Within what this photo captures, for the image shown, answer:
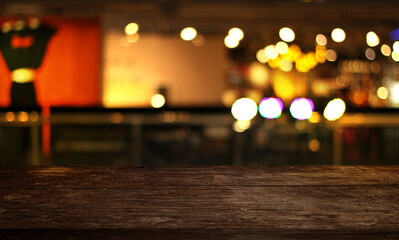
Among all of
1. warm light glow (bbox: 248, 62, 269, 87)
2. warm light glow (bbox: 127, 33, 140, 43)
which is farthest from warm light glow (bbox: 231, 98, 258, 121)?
warm light glow (bbox: 248, 62, 269, 87)

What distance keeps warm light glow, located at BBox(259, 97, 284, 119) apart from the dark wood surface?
5.80 m

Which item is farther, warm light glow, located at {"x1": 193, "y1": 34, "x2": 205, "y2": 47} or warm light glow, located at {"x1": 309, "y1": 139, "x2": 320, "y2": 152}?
warm light glow, located at {"x1": 193, "y1": 34, "x2": 205, "y2": 47}

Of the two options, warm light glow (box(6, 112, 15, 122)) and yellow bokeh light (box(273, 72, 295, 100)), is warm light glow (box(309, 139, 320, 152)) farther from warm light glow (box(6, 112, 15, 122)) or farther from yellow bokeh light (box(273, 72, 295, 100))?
yellow bokeh light (box(273, 72, 295, 100))

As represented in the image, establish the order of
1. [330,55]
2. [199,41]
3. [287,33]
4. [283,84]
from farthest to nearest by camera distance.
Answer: [283,84], [330,55], [199,41], [287,33]

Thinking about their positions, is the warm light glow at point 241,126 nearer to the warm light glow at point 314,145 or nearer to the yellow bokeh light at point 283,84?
the warm light glow at point 314,145

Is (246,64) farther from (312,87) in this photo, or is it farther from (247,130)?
(247,130)

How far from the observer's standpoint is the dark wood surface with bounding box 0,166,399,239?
104 centimetres

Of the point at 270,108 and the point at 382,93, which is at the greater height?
the point at 382,93

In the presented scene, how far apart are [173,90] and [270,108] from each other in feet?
13.5

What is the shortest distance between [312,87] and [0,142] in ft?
38.8

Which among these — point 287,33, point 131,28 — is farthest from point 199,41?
point 287,33

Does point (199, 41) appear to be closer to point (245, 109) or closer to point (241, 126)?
point (245, 109)

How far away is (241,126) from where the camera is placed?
20.2 feet

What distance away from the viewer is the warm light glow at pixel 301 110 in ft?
23.1
